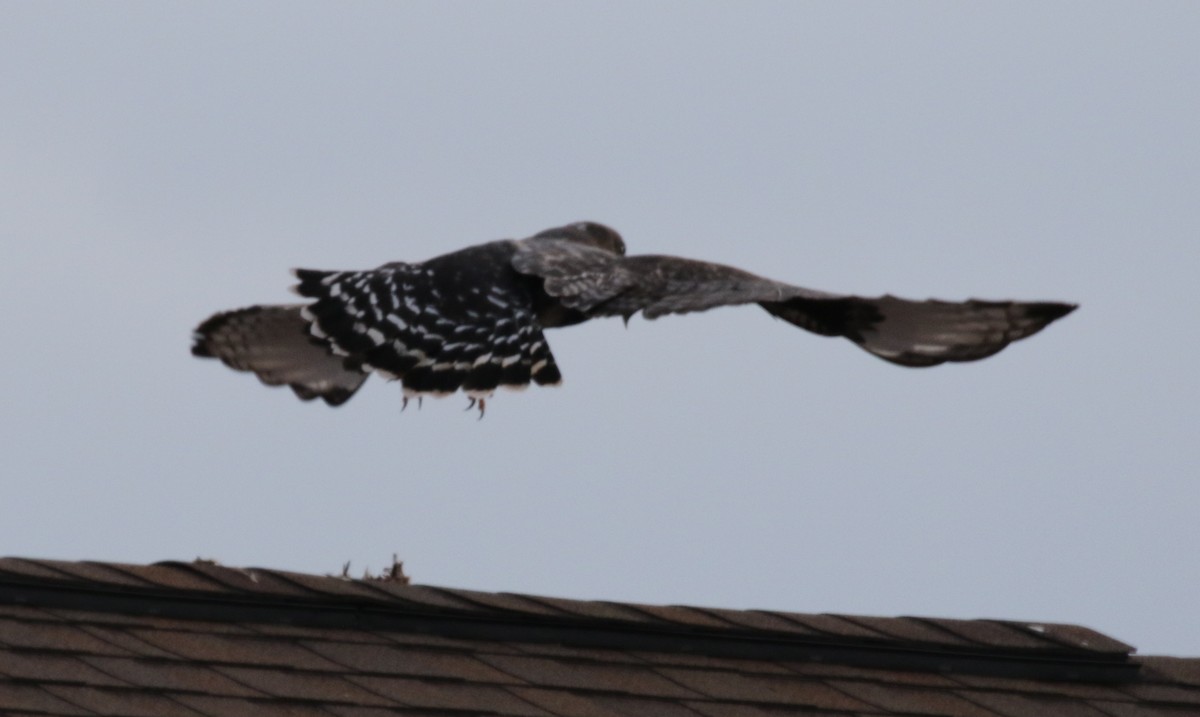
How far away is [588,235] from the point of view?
364 inches

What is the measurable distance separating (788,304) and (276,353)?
171cm

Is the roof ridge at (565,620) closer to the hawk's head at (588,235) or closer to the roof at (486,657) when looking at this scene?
the roof at (486,657)

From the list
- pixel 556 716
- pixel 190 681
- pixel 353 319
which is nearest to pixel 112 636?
pixel 190 681

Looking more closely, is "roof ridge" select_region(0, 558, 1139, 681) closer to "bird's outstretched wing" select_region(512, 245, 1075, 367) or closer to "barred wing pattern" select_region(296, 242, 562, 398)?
"bird's outstretched wing" select_region(512, 245, 1075, 367)

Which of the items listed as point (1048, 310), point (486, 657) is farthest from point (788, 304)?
point (486, 657)

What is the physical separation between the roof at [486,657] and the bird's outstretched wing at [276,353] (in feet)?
4.76

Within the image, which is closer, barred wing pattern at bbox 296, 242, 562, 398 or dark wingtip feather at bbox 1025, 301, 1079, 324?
dark wingtip feather at bbox 1025, 301, 1079, 324

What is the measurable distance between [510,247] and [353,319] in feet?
3.09

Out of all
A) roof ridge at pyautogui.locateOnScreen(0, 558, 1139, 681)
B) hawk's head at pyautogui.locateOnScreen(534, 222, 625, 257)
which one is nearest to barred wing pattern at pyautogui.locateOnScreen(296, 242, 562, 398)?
hawk's head at pyautogui.locateOnScreen(534, 222, 625, 257)

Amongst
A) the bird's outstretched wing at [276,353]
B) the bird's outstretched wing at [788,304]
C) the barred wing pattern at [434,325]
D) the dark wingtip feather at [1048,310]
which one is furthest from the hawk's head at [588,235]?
the dark wingtip feather at [1048,310]

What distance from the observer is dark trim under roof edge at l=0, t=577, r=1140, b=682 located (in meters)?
6.19

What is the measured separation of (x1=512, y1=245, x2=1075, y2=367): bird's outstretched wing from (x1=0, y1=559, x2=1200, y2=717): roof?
0.88m

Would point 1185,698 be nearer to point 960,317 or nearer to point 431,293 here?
point 960,317

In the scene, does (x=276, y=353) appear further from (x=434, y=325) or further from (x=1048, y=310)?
(x=1048, y=310)
